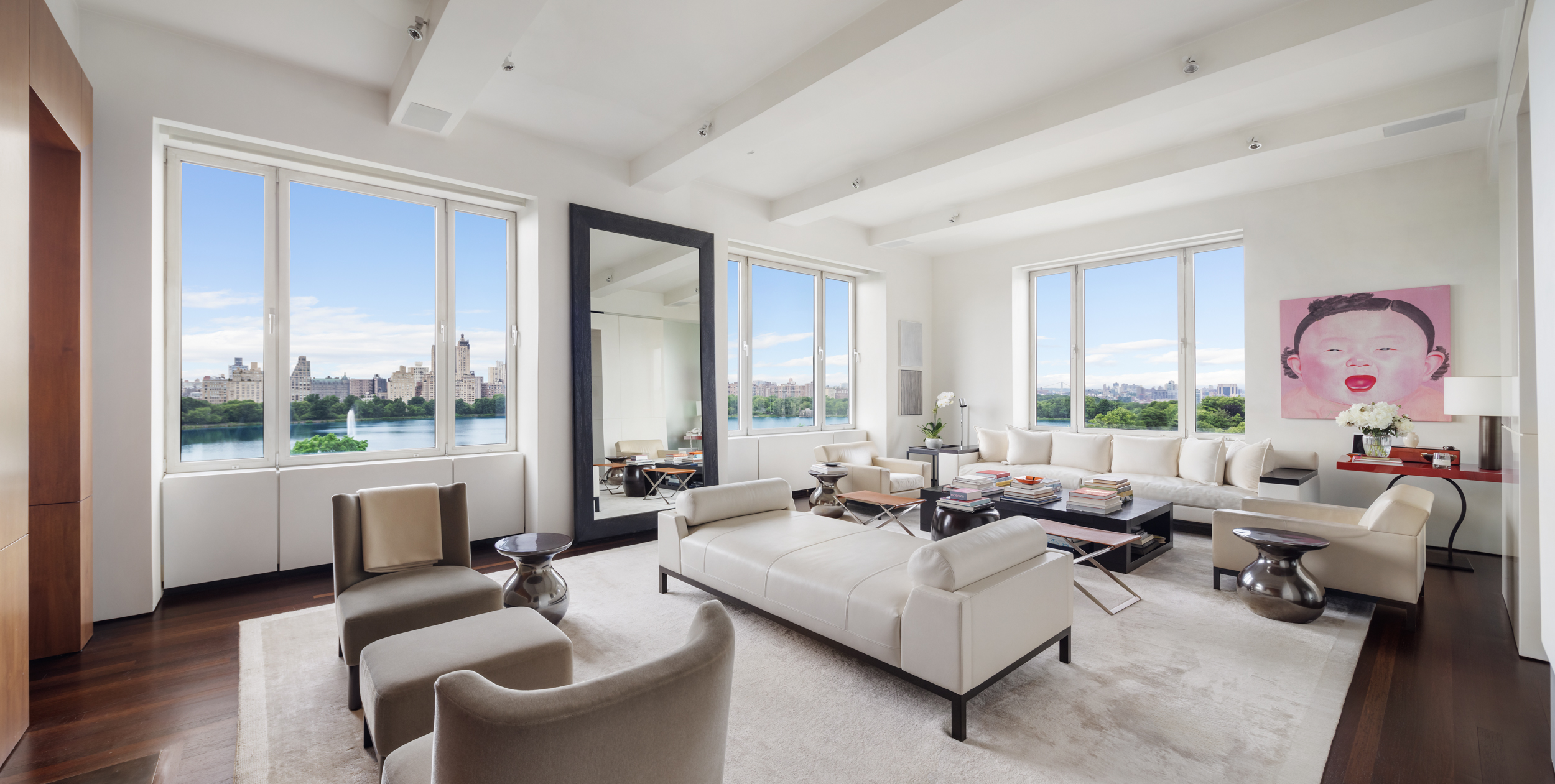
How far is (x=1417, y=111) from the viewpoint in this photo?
12.7ft

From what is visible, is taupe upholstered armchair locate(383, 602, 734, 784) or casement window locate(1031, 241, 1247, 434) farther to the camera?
casement window locate(1031, 241, 1247, 434)

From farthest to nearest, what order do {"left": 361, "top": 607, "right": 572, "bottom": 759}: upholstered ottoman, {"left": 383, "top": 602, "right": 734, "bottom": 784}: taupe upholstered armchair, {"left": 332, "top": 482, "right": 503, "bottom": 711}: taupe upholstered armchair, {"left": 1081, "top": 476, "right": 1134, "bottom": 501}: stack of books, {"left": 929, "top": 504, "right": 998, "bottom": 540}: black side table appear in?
1. {"left": 1081, "top": 476, "right": 1134, "bottom": 501}: stack of books
2. {"left": 929, "top": 504, "right": 998, "bottom": 540}: black side table
3. {"left": 332, "top": 482, "right": 503, "bottom": 711}: taupe upholstered armchair
4. {"left": 361, "top": 607, "right": 572, "bottom": 759}: upholstered ottoman
5. {"left": 383, "top": 602, "right": 734, "bottom": 784}: taupe upholstered armchair

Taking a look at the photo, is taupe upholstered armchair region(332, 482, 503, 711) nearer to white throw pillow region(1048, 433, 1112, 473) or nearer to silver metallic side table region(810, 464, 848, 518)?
silver metallic side table region(810, 464, 848, 518)

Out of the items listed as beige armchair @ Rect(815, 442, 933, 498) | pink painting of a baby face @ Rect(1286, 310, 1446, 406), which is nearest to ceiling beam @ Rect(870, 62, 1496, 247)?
pink painting of a baby face @ Rect(1286, 310, 1446, 406)

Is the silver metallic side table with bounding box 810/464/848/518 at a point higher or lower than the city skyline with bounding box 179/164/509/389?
lower

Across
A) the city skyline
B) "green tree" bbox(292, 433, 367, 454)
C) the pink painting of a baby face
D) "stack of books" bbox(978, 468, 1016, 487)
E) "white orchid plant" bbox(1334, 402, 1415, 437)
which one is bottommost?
"stack of books" bbox(978, 468, 1016, 487)

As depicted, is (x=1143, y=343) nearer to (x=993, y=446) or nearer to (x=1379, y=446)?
(x=993, y=446)

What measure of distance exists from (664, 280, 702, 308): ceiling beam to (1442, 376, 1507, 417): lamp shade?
5397 mm

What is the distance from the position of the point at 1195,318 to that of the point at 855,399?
3721mm

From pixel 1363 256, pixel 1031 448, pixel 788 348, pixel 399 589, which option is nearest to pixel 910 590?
pixel 399 589

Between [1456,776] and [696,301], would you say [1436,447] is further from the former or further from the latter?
[696,301]

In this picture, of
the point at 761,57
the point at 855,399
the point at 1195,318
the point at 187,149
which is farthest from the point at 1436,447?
the point at 187,149

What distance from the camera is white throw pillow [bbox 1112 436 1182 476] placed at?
227 inches

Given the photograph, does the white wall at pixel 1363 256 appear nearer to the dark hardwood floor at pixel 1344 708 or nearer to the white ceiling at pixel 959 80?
the white ceiling at pixel 959 80
